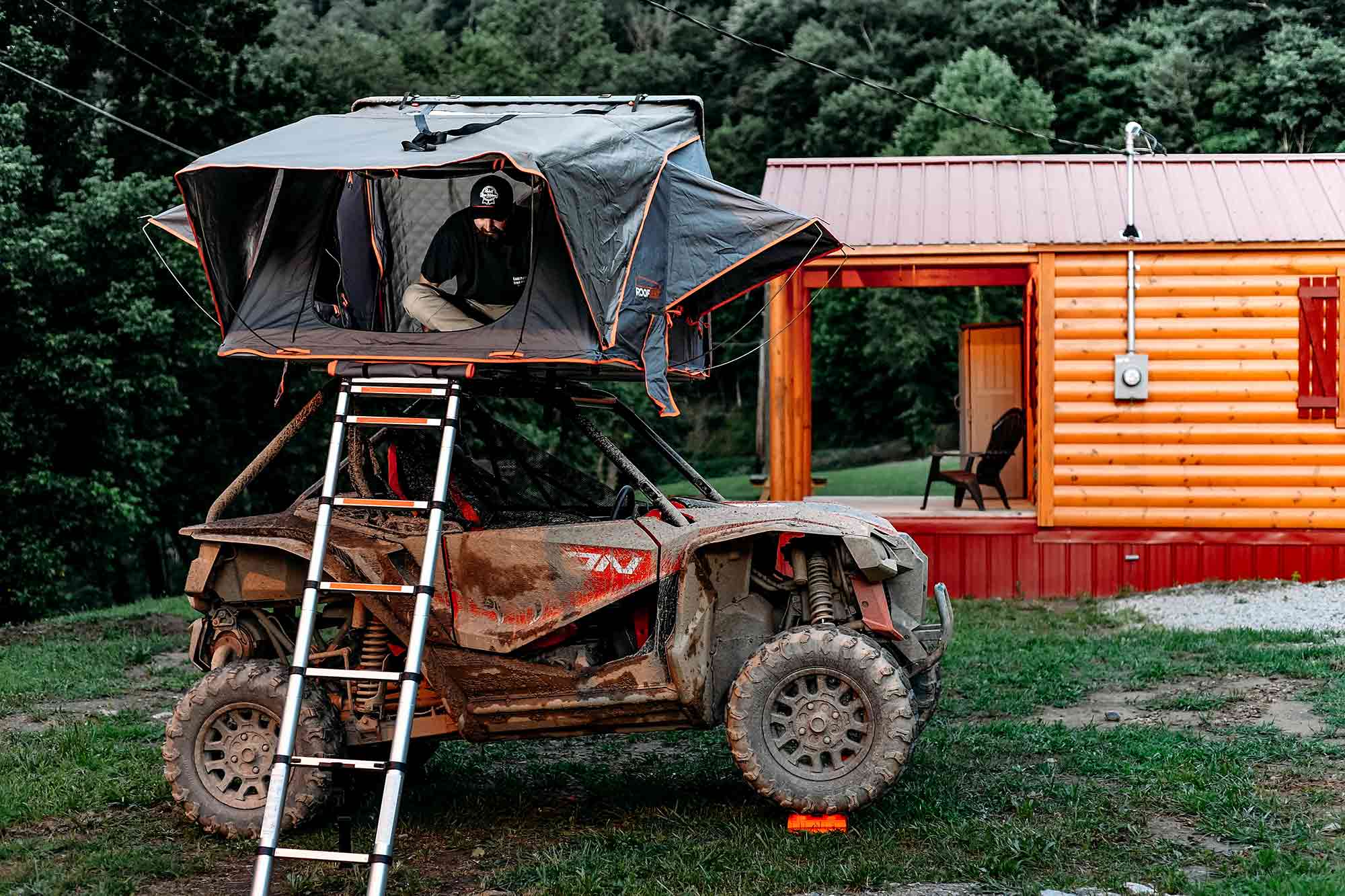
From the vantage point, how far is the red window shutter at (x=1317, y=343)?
44.3 feet

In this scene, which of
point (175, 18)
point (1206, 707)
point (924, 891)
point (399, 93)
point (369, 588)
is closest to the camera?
point (924, 891)

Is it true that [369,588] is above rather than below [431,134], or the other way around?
below

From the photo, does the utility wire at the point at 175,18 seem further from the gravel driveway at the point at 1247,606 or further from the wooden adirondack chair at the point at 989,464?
the gravel driveway at the point at 1247,606

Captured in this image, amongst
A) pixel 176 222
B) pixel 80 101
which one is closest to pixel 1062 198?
pixel 176 222

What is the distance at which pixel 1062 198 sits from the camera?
14305 millimetres

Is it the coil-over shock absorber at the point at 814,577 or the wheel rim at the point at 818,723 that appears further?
the coil-over shock absorber at the point at 814,577

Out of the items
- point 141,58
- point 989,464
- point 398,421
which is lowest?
point 989,464

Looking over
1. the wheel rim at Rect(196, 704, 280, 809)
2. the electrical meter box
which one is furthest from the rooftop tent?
the electrical meter box

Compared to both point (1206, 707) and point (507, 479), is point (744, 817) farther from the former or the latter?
point (1206, 707)

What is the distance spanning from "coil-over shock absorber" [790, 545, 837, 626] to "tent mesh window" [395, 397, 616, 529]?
103cm

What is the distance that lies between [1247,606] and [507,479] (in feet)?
26.5

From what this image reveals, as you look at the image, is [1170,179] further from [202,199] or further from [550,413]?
[202,199]

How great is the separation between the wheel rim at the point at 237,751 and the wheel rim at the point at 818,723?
2.27 m

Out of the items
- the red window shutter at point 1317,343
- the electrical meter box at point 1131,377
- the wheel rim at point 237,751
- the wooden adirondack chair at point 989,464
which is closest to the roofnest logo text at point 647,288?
the wheel rim at point 237,751
